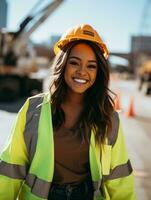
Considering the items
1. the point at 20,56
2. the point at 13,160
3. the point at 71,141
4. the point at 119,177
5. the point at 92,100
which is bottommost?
the point at 20,56

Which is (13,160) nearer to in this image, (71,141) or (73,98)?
(71,141)

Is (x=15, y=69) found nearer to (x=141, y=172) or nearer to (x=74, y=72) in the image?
(x=141, y=172)

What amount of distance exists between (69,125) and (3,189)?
23.2 inches

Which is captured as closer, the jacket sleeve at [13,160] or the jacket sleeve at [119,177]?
the jacket sleeve at [13,160]

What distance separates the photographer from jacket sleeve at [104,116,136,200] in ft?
11.5

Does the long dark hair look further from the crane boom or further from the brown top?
the crane boom

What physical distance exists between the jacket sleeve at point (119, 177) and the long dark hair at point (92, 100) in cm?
13

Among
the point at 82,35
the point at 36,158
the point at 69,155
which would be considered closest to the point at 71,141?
the point at 69,155

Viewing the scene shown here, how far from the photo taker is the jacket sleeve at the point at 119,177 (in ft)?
11.5

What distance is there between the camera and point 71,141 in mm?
3396

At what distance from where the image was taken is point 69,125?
3.49m

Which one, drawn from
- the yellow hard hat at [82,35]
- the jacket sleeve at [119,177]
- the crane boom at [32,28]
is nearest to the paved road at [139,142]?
the jacket sleeve at [119,177]

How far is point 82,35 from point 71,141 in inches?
26.7

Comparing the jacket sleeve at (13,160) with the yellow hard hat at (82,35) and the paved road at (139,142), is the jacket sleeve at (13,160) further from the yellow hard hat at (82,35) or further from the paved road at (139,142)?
the paved road at (139,142)
